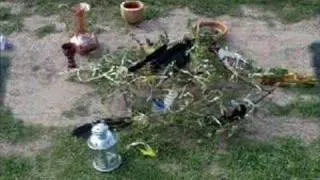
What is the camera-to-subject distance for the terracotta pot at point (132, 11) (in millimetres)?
5910

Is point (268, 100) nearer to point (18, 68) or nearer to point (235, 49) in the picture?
point (235, 49)

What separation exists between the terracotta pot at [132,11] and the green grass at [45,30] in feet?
2.05

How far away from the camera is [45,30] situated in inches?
234

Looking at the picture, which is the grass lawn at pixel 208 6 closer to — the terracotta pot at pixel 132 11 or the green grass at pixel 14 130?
the terracotta pot at pixel 132 11

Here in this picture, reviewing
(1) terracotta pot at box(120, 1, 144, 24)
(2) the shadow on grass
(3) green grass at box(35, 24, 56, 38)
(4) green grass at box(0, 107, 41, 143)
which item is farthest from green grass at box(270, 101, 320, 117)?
(3) green grass at box(35, 24, 56, 38)

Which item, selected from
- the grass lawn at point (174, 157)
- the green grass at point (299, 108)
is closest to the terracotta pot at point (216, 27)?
the green grass at point (299, 108)

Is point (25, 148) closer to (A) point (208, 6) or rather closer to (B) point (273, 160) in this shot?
(B) point (273, 160)

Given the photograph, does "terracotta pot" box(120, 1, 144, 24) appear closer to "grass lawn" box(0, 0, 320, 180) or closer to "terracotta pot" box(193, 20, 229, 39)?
"terracotta pot" box(193, 20, 229, 39)

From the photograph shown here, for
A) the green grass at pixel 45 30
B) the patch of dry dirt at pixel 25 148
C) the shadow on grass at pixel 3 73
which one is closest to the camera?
the patch of dry dirt at pixel 25 148

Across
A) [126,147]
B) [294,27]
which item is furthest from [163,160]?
[294,27]

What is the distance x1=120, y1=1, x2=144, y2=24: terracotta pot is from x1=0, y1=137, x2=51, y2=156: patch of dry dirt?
1.67 m

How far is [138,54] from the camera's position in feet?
17.5

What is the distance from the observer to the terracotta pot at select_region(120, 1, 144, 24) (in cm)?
591

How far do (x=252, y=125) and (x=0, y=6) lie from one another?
282 cm
